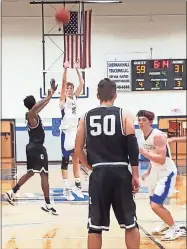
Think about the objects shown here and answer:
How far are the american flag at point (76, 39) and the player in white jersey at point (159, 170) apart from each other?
24.7ft

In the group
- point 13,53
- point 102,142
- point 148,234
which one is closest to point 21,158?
point 13,53

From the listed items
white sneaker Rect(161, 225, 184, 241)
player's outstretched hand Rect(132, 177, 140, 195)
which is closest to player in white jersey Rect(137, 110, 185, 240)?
white sneaker Rect(161, 225, 184, 241)

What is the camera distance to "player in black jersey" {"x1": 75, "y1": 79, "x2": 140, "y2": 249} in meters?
3.58

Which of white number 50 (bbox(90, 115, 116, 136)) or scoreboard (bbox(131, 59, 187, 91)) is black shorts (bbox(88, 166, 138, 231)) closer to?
white number 50 (bbox(90, 115, 116, 136))

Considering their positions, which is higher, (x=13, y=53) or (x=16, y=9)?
(x=16, y=9)

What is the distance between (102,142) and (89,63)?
30.0 feet

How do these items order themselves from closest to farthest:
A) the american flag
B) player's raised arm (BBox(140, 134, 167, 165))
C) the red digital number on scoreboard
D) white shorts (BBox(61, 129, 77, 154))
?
player's raised arm (BBox(140, 134, 167, 165)), white shorts (BBox(61, 129, 77, 154)), the american flag, the red digital number on scoreboard

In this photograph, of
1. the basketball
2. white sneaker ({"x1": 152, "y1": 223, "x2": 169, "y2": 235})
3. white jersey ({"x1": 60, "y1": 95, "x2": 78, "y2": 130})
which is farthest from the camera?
white jersey ({"x1": 60, "y1": 95, "x2": 78, "y2": 130})

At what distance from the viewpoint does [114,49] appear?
12.7 metres

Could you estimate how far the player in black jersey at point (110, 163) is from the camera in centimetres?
Answer: 358

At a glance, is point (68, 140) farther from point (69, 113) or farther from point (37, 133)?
point (37, 133)

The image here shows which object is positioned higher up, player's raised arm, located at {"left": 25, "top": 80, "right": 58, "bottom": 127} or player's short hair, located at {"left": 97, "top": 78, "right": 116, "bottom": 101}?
player's short hair, located at {"left": 97, "top": 78, "right": 116, "bottom": 101}

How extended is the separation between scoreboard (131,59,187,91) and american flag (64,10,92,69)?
127cm

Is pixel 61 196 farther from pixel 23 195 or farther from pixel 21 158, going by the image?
pixel 21 158
